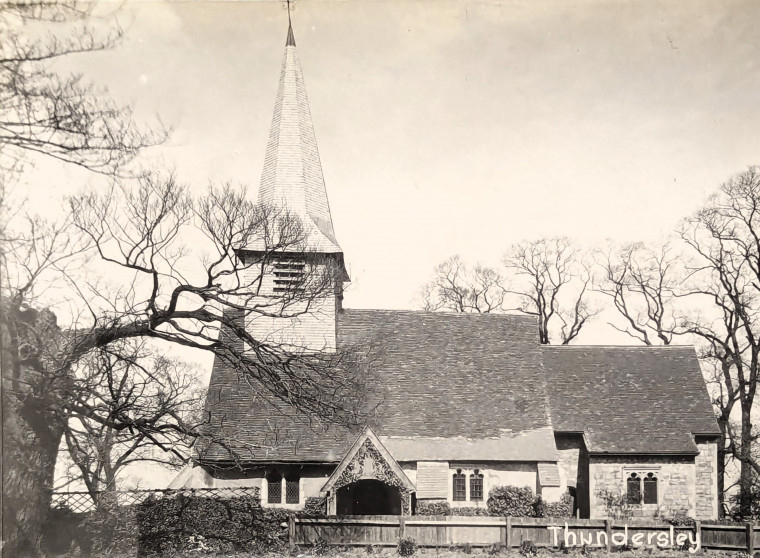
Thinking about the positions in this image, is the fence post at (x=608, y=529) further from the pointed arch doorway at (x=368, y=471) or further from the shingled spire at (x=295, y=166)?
the shingled spire at (x=295, y=166)

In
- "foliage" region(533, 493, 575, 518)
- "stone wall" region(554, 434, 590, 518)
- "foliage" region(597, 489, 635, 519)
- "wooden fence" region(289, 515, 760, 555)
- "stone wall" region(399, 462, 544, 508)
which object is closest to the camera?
"wooden fence" region(289, 515, 760, 555)

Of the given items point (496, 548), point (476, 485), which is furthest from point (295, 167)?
point (496, 548)

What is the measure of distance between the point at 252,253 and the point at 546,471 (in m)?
14.5

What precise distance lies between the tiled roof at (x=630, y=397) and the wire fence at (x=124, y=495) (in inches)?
569

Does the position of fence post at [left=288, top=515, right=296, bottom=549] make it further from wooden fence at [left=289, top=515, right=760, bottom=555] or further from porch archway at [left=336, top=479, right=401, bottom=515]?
porch archway at [left=336, top=479, right=401, bottom=515]

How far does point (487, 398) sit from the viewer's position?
28.1 metres

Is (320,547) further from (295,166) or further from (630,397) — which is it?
(630,397)

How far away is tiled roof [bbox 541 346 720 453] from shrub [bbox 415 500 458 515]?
6551mm

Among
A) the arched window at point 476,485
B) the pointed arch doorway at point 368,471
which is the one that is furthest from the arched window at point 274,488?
the arched window at point 476,485

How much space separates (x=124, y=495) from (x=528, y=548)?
441 inches

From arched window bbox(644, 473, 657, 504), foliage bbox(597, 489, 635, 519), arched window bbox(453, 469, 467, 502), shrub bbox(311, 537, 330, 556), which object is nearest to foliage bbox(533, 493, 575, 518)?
arched window bbox(453, 469, 467, 502)

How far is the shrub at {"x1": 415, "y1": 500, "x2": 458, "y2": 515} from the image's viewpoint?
84.0 ft

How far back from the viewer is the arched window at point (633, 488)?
28.0 meters

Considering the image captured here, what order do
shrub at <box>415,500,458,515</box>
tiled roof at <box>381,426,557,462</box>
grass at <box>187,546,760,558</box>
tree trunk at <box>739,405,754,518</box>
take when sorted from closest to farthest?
grass at <box>187,546,760,558</box>, shrub at <box>415,500,458,515</box>, tiled roof at <box>381,426,557,462</box>, tree trunk at <box>739,405,754,518</box>
